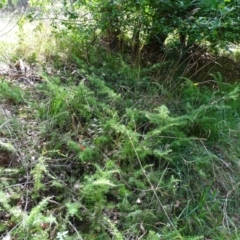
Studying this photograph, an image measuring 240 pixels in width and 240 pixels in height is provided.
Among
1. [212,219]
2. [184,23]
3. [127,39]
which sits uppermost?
[184,23]

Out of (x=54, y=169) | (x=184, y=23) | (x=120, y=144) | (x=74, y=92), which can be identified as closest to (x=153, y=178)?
(x=120, y=144)

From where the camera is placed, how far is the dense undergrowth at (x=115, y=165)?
1.67 m

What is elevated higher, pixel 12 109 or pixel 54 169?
pixel 12 109

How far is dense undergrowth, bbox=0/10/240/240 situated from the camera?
167 cm

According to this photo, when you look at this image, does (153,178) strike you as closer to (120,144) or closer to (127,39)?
(120,144)

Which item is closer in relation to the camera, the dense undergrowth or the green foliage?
the dense undergrowth

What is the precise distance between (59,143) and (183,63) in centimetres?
192

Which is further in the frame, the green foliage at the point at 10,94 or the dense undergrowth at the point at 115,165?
the green foliage at the point at 10,94

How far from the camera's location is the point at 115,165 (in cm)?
193

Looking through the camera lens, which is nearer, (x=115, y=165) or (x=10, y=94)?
(x=115, y=165)

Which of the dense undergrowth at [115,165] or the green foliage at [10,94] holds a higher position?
the green foliage at [10,94]

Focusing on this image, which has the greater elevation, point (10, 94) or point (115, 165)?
point (10, 94)

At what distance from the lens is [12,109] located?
7.63 feet

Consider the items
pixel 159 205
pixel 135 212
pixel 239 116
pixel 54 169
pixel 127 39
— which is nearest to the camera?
pixel 135 212
